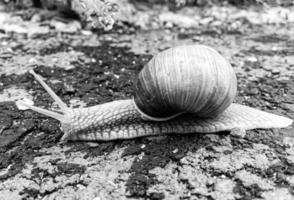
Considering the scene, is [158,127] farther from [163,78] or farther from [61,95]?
[61,95]

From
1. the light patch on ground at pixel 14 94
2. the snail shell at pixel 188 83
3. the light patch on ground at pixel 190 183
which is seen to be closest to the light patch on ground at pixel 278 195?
the light patch on ground at pixel 190 183

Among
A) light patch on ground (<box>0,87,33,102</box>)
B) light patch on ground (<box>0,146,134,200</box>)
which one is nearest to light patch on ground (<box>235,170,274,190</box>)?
light patch on ground (<box>0,146,134,200</box>)

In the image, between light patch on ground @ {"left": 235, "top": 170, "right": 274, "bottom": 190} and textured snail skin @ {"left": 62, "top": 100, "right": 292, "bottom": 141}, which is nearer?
light patch on ground @ {"left": 235, "top": 170, "right": 274, "bottom": 190}

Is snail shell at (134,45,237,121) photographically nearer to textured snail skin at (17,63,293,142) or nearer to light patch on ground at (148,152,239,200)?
textured snail skin at (17,63,293,142)

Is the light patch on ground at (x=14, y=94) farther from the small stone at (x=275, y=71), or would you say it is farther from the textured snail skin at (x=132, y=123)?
the small stone at (x=275, y=71)

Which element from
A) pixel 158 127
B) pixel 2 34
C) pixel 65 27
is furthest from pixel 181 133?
pixel 2 34

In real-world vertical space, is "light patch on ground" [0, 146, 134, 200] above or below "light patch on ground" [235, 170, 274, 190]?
below

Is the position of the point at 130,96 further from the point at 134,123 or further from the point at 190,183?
the point at 190,183
